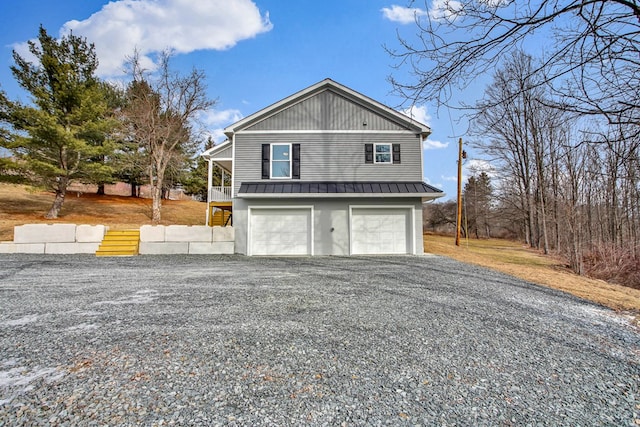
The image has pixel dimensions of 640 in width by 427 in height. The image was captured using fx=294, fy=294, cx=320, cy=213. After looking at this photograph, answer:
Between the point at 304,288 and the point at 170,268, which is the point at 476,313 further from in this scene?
the point at 170,268

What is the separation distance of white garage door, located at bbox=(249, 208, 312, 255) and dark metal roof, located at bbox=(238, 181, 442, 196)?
0.83 m

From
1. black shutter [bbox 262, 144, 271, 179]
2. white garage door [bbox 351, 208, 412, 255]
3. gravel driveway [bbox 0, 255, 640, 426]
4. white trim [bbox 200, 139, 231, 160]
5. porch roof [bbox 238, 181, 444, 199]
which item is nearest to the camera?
gravel driveway [bbox 0, 255, 640, 426]

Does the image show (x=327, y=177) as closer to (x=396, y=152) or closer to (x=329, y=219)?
(x=329, y=219)

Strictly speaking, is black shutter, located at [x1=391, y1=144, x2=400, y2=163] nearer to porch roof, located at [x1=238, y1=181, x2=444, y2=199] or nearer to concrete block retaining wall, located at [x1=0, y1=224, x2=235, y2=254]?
porch roof, located at [x1=238, y1=181, x2=444, y2=199]

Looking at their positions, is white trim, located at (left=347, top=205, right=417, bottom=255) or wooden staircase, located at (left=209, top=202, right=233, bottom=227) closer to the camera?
white trim, located at (left=347, top=205, right=417, bottom=255)

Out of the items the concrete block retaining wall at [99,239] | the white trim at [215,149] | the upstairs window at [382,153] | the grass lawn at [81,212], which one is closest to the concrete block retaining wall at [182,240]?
the concrete block retaining wall at [99,239]

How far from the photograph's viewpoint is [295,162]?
11.9 metres

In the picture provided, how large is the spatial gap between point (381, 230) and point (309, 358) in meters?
9.24

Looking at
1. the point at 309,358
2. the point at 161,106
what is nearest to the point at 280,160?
the point at 309,358

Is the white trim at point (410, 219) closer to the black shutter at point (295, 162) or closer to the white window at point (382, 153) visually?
the white window at point (382, 153)

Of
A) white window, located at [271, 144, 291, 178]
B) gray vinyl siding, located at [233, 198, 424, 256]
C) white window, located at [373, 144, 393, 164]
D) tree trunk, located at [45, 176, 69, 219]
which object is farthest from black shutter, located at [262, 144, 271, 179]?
tree trunk, located at [45, 176, 69, 219]

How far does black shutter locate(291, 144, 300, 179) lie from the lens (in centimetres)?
1184

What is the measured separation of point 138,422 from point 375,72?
3883 mm

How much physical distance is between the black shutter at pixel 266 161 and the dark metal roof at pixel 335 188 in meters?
0.36
